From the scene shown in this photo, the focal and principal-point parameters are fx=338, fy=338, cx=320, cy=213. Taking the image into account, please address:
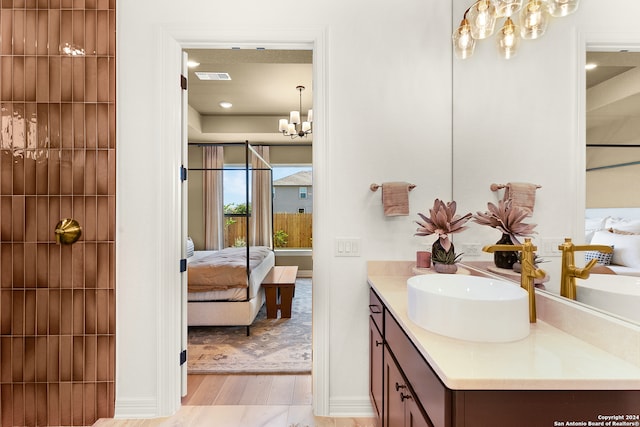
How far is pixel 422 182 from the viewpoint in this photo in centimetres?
207

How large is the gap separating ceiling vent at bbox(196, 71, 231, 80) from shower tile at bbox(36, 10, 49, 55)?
2130mm

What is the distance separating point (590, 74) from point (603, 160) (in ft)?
0.96

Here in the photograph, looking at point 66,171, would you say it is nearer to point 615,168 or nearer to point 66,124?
point 66,124

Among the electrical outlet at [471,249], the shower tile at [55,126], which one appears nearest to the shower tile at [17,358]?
→ the shower tile at [55,126]

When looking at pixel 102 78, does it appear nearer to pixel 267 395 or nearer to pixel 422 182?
pixel 422 182

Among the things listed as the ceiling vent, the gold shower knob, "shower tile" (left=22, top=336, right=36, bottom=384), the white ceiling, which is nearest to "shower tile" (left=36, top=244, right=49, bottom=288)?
the gold shower knob

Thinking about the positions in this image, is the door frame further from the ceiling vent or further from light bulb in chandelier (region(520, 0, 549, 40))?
the ceiling vent

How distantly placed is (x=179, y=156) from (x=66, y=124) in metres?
0.64

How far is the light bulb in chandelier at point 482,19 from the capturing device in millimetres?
1676

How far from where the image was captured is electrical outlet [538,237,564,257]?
3.88 ft

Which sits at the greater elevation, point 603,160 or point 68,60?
point 68,60

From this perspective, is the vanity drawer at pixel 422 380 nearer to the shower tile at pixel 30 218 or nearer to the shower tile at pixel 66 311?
the shower tile at pixel 66 311

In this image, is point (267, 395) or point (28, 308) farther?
point (267, 395)

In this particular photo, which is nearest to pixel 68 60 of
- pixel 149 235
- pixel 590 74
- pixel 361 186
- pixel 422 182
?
pixel 149 235
